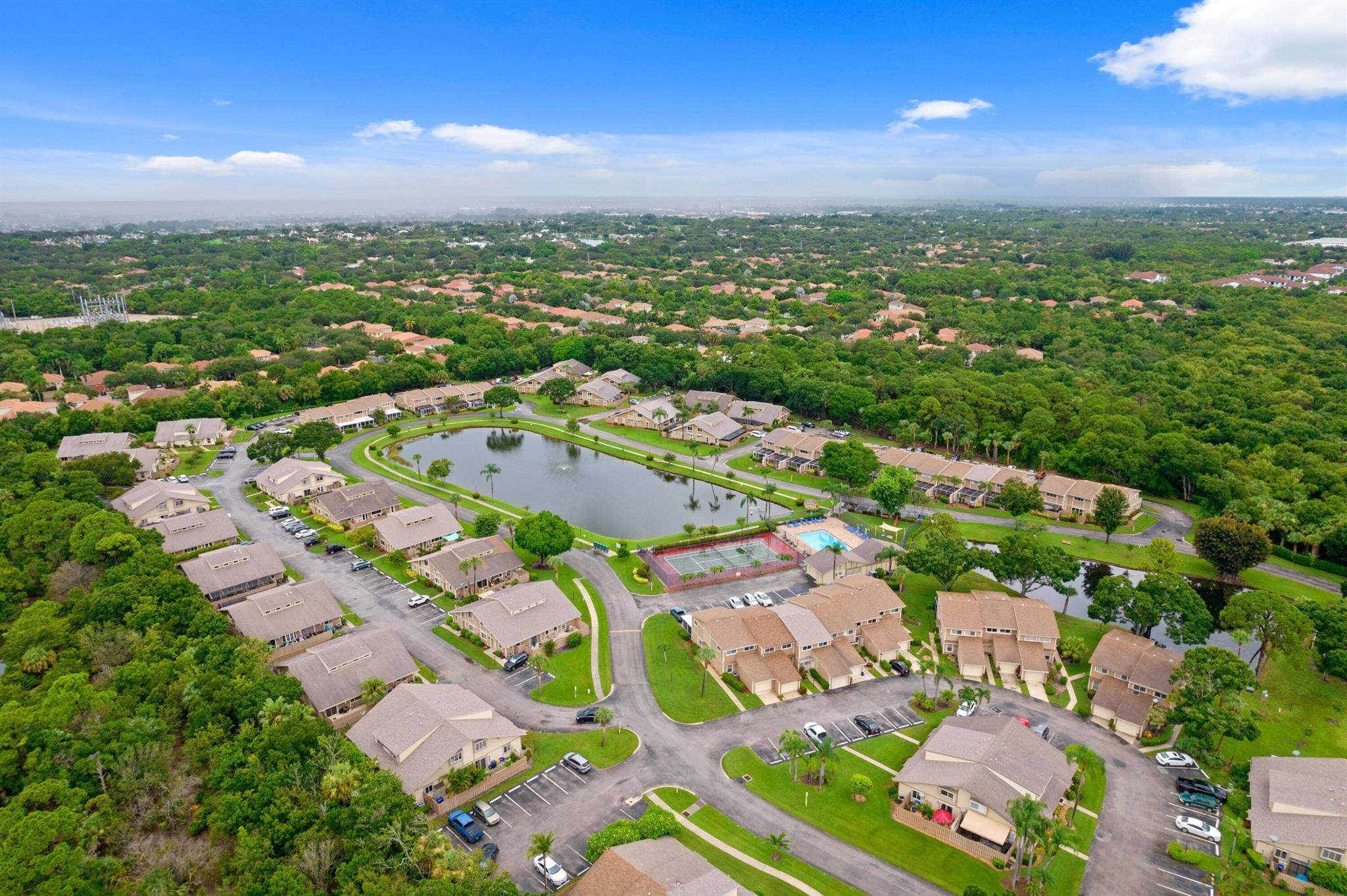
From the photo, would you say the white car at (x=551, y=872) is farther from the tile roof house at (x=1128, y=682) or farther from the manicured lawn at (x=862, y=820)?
the tile roof house at (x=1128, y=682)

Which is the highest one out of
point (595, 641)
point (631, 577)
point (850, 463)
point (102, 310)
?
point (102, 310)

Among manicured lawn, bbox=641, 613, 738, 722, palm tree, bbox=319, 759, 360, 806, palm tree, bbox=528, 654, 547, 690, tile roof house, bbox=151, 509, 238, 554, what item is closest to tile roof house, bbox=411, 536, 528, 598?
palm tree, bbox=528, 654, 547, 690

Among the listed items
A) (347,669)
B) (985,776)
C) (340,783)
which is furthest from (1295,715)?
(347,669)

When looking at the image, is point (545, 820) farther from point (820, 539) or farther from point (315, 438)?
point (315, 438)

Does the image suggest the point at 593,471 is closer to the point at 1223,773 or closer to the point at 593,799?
the point at 593,799

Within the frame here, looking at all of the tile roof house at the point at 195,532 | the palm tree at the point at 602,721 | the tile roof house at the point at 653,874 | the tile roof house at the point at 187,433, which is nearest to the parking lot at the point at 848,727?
the palm tree at the point at 602,721

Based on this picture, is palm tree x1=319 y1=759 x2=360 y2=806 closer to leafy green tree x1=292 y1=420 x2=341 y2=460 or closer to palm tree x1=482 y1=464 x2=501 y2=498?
palm tree x1=482 y1=464 x2=501 y2=498
